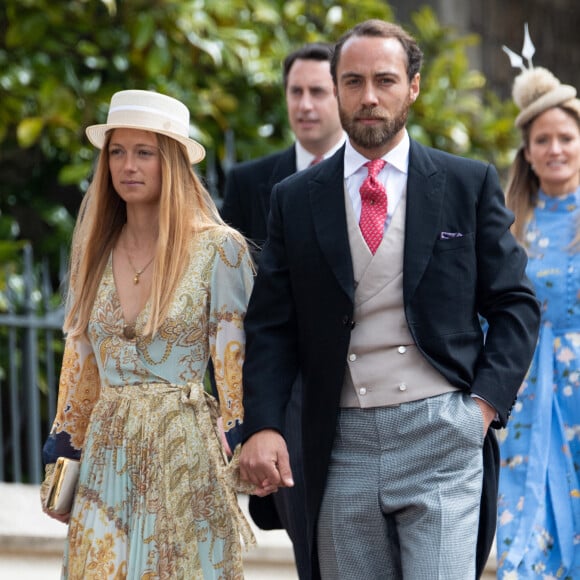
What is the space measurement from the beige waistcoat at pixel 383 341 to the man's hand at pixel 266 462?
205 millimetres

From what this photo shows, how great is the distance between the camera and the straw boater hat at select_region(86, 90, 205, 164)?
430 centimetres

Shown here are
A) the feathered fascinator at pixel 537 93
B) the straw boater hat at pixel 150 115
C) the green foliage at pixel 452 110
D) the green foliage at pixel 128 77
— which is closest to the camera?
the straw boater hat at pixel 150 115

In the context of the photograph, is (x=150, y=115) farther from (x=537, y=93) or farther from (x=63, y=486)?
(x=537, y=93)

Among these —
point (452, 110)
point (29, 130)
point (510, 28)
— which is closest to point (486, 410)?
point (29, 130)

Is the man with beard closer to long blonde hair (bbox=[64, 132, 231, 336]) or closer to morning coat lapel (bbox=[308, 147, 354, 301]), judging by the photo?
morning coat lapel (bbox=[308, 147, 354, 301])

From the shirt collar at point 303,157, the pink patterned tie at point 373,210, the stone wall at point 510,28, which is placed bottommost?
the pink patterned tie at point 373,210

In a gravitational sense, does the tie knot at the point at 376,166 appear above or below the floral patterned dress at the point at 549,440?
above

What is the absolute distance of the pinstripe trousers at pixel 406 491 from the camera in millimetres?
3814

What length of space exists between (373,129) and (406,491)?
940 mm

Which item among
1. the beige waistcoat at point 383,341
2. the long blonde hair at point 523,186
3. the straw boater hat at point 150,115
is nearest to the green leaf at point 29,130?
the long blonde hair at point 523,186

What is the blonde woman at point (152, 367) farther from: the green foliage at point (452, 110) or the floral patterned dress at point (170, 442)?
the green foliage at point (452, 110)

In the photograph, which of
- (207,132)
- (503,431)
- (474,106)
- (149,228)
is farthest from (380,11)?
(149,228)

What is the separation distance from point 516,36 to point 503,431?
18.6 feet

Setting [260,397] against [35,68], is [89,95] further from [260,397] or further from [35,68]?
[260,397]
